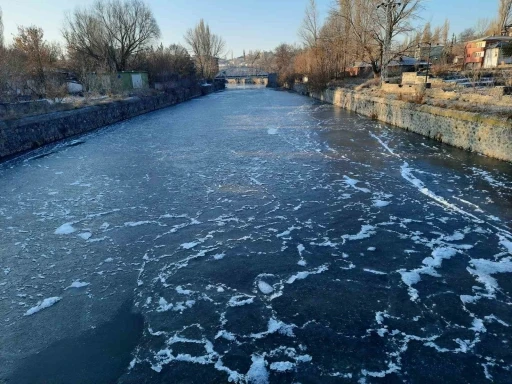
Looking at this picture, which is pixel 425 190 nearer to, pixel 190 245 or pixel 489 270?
pixel 489 270

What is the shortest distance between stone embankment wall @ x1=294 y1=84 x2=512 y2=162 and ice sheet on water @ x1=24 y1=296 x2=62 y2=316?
38.6 ft

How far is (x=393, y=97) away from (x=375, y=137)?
5517 mm

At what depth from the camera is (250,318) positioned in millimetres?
4434

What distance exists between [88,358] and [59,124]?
640 inches

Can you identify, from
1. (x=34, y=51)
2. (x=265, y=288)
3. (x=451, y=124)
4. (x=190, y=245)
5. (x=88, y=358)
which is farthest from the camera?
(x=34, y=51)

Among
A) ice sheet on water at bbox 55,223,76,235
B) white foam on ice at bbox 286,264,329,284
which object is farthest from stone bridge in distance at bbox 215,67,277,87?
white foam on ice at bbox 286,264,329,284

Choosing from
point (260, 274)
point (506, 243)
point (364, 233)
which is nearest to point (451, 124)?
point (506, 243)

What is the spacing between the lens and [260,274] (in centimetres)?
537

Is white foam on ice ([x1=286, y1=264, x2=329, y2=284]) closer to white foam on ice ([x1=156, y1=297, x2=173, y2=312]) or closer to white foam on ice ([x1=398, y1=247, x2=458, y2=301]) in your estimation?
white foam on ice ([x1=398, y1=247, x2=458, y2=301])

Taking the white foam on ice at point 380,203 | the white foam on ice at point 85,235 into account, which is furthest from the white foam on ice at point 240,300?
the white foam on ice at point 380,203

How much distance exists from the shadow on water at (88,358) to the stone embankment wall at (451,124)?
441 inches

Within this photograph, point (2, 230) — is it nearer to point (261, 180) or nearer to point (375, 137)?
point (261, 180)

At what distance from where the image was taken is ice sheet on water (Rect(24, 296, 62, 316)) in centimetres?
467

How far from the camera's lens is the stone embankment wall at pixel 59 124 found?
1412 cm
